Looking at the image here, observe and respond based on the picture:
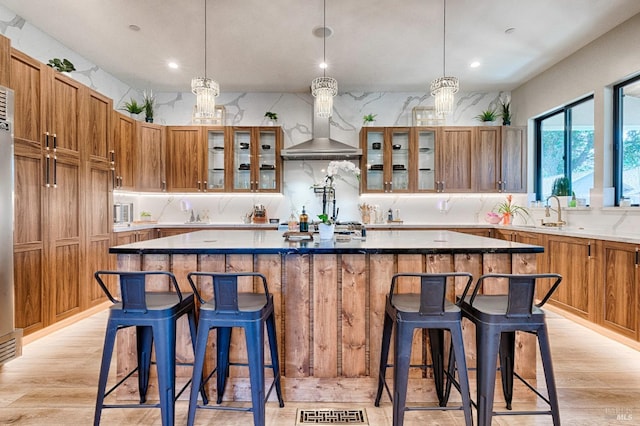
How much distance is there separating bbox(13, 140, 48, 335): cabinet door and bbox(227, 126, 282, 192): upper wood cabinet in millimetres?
2449

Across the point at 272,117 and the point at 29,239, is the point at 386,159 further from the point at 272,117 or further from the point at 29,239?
the point at 29,239

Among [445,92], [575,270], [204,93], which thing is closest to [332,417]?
[445,92]

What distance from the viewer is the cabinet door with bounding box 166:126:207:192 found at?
16.2 ft

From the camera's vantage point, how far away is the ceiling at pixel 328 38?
3043mm

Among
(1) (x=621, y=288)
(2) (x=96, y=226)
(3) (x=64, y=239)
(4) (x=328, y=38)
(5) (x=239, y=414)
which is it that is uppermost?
(4) (x=328, y=38)

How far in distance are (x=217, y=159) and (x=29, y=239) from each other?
2670 mm

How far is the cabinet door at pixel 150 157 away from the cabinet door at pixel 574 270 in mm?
5182

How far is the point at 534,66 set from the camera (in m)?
4.32

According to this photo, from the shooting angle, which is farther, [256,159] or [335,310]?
[256,159]

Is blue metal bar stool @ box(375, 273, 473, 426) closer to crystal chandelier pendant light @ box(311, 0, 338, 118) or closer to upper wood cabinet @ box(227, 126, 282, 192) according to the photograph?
crystal chandelier pendant light @ box(311, 0, 338, 118)

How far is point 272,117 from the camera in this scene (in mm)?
5055

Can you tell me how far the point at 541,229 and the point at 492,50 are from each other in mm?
2198

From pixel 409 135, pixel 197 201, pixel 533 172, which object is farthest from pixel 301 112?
pixel 533 172

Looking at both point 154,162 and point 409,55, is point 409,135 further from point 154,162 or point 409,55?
point 154,162
